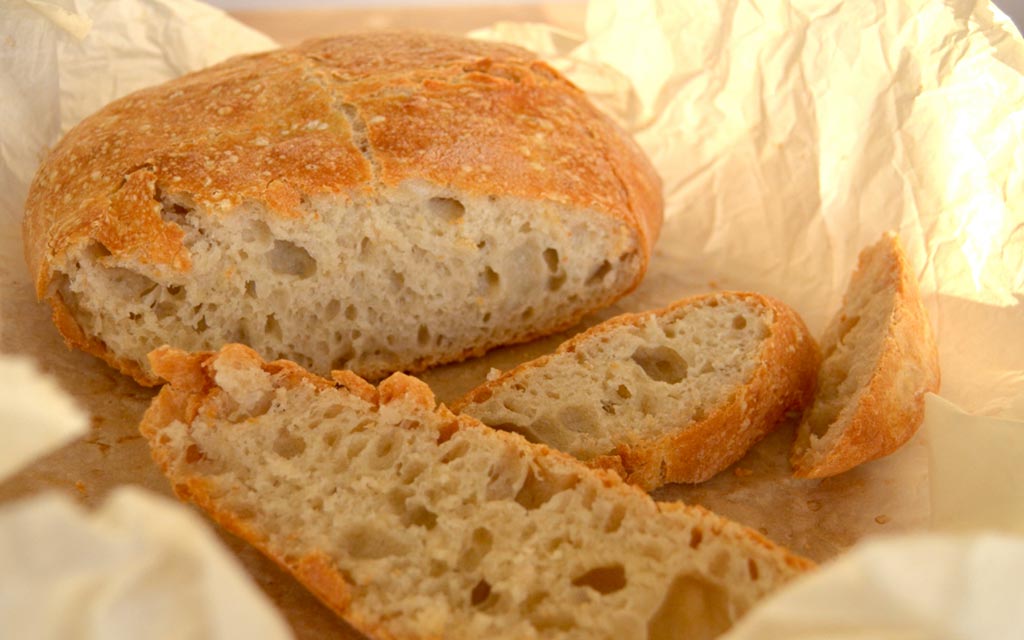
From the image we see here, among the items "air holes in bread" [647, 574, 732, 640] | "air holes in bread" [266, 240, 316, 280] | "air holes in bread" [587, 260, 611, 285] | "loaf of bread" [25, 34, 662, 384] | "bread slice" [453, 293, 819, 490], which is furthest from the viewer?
"air holes in bread" [587, 260, 611, 285]

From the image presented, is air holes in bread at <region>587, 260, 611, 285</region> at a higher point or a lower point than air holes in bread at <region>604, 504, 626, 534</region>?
lower

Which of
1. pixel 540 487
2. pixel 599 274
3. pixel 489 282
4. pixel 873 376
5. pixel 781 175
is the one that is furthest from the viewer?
Result: pixel 781 175

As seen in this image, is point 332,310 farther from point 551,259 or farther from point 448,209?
point 551,259

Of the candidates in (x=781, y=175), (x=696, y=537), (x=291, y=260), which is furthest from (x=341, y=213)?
(x=781, y=175)

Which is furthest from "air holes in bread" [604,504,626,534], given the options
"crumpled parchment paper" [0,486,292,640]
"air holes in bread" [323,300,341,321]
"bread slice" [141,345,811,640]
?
"air holes in bread" [323,300,341,321]

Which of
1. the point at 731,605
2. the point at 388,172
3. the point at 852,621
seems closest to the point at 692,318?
the point at 388,172

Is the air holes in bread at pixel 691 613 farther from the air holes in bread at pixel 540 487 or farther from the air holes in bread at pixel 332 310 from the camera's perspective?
the air holes in bread at pixel 332 310

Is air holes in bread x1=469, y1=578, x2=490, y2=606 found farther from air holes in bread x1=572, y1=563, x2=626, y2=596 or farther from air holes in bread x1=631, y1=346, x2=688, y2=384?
air holes in bread x1=631, y1=346, x2=688, y2=384
